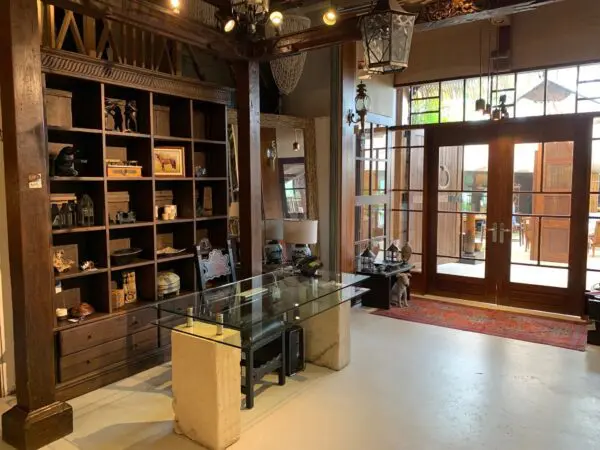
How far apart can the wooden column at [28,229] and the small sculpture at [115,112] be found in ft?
3.77

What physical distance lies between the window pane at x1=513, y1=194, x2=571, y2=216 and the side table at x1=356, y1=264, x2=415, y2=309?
5.25 feet

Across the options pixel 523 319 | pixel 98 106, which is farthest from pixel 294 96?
pixel 523 319

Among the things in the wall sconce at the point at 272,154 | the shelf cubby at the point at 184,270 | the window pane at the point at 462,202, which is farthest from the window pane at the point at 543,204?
the shelf cubby at the point at 184,270

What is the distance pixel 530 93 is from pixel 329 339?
3894mm

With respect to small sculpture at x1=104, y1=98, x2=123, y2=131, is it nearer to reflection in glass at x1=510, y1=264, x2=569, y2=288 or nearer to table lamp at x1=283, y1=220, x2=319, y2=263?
table lamp at x1=283, y1=220, x2=319, y2=263

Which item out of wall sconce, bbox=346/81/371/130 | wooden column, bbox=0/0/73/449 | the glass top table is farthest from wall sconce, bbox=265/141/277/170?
wooden column, bbox=0/0/73/449

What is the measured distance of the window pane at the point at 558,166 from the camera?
210 inches

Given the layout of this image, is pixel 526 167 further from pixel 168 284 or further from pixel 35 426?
pixel 35 426

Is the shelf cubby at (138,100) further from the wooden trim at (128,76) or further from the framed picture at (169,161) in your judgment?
the framed picture at (169,161)

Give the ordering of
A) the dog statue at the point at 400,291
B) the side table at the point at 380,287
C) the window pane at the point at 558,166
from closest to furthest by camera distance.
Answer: the window pane at the point at 558,166 < the side table at the point at 380,287 < the dog statue at the point at 400,291

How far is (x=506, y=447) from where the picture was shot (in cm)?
277

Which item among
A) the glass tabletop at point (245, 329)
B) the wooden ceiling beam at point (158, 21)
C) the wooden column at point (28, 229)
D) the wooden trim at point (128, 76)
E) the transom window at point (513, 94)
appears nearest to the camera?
the wooden column at point (28, 229)

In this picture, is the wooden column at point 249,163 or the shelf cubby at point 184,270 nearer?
the wooden column at point 249,163

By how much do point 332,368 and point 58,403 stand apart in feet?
6.52
